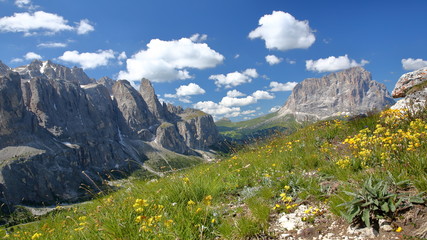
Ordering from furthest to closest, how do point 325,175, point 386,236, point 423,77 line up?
point 423,77 → point 325,175 → point 386,236

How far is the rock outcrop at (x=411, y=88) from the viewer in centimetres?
1116

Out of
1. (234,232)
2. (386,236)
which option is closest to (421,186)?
(386,236)

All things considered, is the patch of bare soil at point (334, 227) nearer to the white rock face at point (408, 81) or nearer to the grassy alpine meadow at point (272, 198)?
the grassy alpine meadow at point (272, 198)

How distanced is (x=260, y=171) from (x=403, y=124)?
4.92 m

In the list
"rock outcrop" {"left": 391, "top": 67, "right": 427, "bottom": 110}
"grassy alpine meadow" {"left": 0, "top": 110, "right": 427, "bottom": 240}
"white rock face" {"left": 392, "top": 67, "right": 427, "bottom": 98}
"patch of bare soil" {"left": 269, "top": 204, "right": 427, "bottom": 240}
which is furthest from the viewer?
"white rock face" {"left": 392, "top": 67, "right": 427, "bottom": 98}

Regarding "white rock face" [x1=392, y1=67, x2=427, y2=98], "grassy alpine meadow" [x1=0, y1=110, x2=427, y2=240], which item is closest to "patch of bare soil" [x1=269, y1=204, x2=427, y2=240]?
"grassy alpine meadow" [x1=0, y1=110, x2=427, y2=240]

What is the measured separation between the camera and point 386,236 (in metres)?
3.45

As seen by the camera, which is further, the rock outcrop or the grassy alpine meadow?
the rock outcrop

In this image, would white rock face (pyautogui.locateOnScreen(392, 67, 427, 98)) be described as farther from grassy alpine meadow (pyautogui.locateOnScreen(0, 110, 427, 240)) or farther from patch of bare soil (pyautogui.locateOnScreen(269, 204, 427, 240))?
patch of bare soil (pyautogui.locateOnScreen(269, 204, 427, 240))

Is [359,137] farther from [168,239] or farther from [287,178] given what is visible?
[168,239]

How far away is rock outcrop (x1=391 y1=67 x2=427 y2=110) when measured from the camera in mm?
11158

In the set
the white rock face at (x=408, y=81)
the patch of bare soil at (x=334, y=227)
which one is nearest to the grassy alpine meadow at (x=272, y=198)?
the patch of bare soil at (x=334, y=227)

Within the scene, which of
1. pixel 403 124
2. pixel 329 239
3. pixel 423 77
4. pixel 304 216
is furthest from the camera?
pixel 423 77

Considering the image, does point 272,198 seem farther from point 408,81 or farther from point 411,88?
point 408,81
